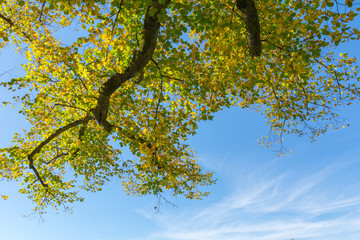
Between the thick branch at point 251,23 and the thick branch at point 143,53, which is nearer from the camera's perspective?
the thick branch at point 143,53

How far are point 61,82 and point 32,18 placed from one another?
489 centimetres

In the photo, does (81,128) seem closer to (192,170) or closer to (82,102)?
(82,102)

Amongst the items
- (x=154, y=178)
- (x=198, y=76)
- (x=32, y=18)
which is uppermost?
(x=32, y=18)

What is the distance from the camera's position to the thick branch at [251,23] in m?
6.99

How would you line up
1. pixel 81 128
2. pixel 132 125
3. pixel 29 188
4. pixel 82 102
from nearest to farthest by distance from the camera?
pixel 132 125
pixel 82 102
pixel 81 128
pixel 29 188

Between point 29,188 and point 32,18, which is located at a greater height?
point 32,18

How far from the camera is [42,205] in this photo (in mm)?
15281

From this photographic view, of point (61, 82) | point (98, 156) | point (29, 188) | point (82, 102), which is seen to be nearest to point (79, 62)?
point (61, 82)

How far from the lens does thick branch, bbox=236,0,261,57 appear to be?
699 cm

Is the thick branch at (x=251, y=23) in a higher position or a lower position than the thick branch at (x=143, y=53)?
higher

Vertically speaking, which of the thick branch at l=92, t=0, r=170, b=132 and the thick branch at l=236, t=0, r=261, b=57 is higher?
the thick branch at l=236, t=0, r=261, b=57

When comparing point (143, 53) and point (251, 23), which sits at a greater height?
point (251, 23)

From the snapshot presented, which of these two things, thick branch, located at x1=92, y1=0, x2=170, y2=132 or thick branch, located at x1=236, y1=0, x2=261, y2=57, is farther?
thick branch, located at x1=236, y1=0, x2=261, y2=57

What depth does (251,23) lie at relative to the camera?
7441mm
